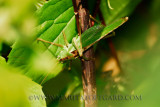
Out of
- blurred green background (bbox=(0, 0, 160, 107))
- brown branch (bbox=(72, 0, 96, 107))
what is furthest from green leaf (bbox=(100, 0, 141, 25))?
brown branch (bbox=(72, 0, 96, 107))

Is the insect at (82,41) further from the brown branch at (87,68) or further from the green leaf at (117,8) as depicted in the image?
the green leaf at (117,8)

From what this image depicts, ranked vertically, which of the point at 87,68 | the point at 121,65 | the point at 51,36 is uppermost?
the point at 51,36

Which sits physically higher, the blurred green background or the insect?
the insect

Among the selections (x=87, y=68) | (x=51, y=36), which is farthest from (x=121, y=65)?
(x=51, y=36)

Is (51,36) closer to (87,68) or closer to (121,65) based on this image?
(87,68)

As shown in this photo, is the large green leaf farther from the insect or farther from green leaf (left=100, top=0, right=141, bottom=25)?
green leaf (left=100, top=0, right=141, bottom=25)

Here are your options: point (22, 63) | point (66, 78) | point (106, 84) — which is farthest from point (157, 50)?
point (22, 63)

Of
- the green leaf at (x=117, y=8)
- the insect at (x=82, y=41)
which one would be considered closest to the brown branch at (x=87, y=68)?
the insect at (x=82, y=41)
